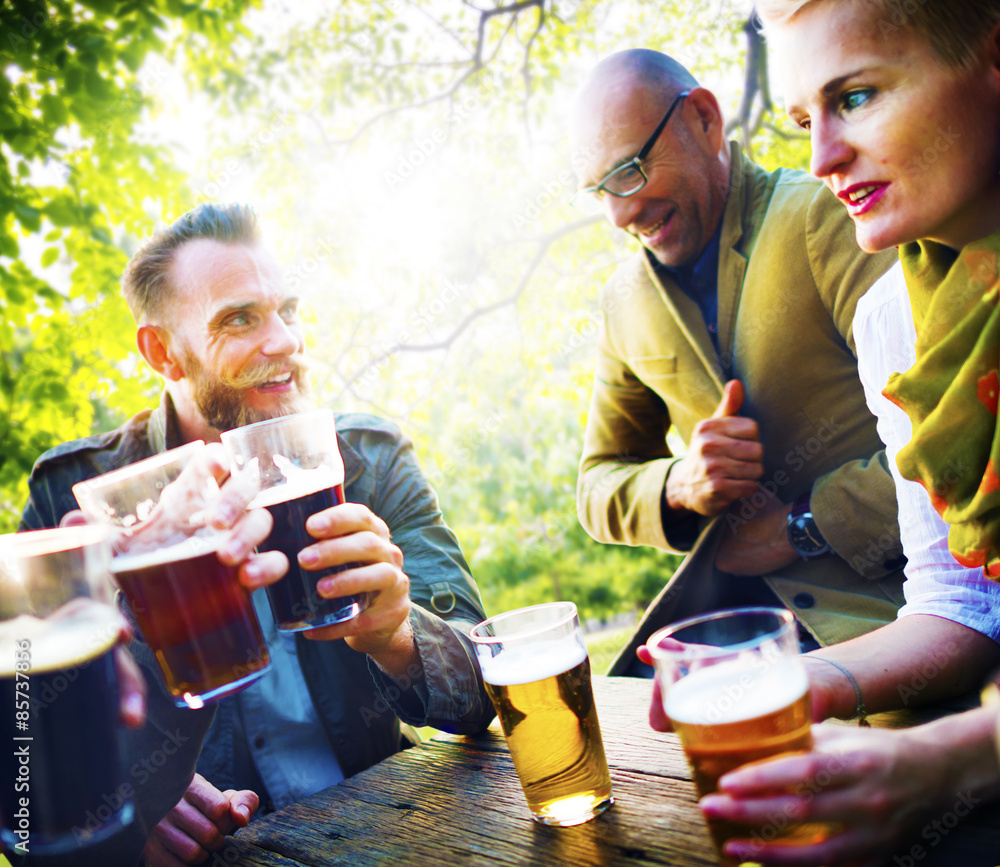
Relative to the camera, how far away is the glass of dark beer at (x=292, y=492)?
1.27 metres

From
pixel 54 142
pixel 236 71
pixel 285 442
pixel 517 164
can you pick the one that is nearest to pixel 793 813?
pixel 285 442

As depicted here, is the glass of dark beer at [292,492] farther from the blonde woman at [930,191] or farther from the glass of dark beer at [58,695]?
the blonde woman at [930,191]

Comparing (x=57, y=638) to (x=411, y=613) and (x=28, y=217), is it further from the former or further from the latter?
(x=28, y=217)

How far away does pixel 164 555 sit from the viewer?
3.77 feet

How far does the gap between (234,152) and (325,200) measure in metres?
0.89

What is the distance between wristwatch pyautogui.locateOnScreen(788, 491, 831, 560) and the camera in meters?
2.23

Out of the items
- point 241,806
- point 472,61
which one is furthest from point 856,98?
point 472,61

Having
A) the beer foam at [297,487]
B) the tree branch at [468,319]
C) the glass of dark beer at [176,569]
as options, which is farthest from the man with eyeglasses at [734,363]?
the tree branch at [468,319]

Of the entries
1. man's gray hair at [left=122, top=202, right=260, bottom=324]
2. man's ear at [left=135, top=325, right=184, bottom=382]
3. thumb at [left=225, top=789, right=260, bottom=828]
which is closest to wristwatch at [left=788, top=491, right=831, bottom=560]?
thumb at [left=225, top=789, right=260, bottom=828]

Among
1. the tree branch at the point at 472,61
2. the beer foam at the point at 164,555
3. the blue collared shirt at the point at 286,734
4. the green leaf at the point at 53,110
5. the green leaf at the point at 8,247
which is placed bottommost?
the blue collared shirt at the point at 286,734

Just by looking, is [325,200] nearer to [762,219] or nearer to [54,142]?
[54,142]

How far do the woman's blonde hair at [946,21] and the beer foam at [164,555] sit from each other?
Answer: 1.35m

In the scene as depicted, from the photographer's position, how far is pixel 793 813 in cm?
80

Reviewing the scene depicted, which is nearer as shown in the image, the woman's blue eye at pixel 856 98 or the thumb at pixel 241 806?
the woman's blue eye at pixel 856 98
